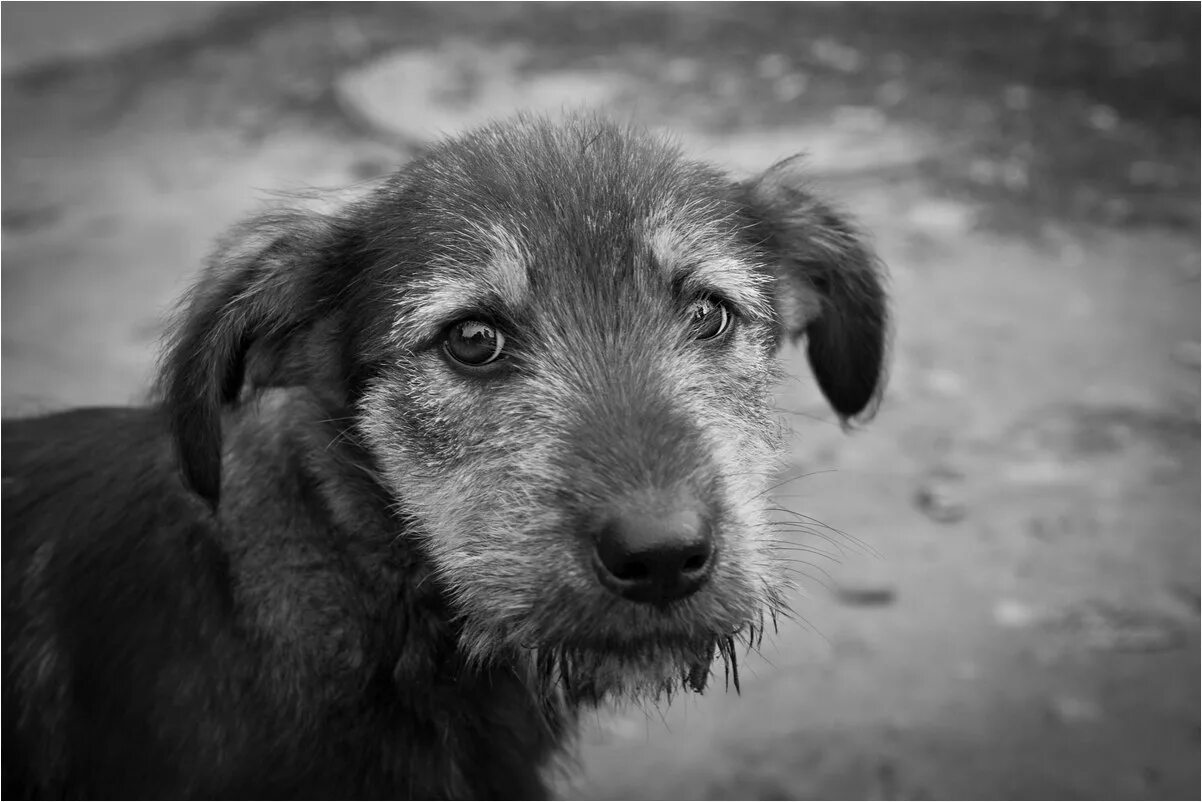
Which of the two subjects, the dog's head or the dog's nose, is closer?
the dog's nose

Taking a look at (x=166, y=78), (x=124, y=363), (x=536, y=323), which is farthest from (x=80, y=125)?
(x=536, y=323)

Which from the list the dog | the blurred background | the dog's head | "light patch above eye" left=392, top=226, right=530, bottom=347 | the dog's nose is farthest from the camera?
the blurred background

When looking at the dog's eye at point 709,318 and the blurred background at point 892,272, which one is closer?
the dog's eye at point 709,318

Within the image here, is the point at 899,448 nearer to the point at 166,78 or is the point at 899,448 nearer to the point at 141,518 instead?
the point at 141,518

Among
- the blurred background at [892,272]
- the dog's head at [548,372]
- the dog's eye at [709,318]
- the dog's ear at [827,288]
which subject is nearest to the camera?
the dog's head at [548,372]

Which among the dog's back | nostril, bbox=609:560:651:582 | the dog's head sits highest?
the dog's head

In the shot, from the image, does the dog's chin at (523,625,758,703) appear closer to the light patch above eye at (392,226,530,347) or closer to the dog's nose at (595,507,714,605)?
the dog's nose at (595,507,714,605)

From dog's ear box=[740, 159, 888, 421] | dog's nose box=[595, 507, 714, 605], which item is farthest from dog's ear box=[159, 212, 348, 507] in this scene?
dog's ear box=[740, 159, 888, 421]

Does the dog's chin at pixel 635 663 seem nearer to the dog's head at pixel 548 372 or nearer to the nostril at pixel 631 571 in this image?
the dog's head at pixel 548 372

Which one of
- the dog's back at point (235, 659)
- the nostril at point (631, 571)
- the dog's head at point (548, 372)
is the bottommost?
the dog's back at point (235, 659)

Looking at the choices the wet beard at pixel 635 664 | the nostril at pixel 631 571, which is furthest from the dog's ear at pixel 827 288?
the nostril at pixel 631 571
